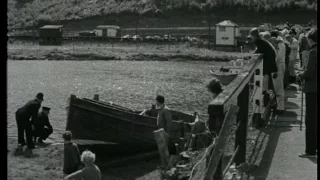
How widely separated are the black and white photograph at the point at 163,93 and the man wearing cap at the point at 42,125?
0.03m

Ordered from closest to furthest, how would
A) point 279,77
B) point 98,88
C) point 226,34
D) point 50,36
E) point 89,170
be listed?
point 89,170, point 279,77, point 98,88, point 226,34, point 50,36

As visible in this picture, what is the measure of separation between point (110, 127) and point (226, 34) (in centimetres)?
6782

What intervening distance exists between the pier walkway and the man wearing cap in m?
9.19

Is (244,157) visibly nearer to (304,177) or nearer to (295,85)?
(304,177)

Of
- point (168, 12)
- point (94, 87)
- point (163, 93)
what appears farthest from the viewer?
point (168, 12)

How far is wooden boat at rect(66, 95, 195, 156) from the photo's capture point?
19406mm

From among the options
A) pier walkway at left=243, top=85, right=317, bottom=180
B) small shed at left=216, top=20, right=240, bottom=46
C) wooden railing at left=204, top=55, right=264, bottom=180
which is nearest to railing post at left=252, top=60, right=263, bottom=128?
wooden railing at left=204, top=55, right=264, bottom=180

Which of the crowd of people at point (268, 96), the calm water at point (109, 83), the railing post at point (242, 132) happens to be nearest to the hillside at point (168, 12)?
the calm water at point (109, 83)

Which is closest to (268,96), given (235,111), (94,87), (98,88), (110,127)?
(235,111)

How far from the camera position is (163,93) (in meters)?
46.3

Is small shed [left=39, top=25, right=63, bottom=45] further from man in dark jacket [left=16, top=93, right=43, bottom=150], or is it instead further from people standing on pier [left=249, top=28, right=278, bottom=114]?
people standing on pier [left=249, top=28, right=278, bottom=114]

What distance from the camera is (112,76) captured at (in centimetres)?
6103

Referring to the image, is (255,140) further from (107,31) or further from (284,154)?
(107,31)

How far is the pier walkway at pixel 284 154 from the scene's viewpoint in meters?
7.25
